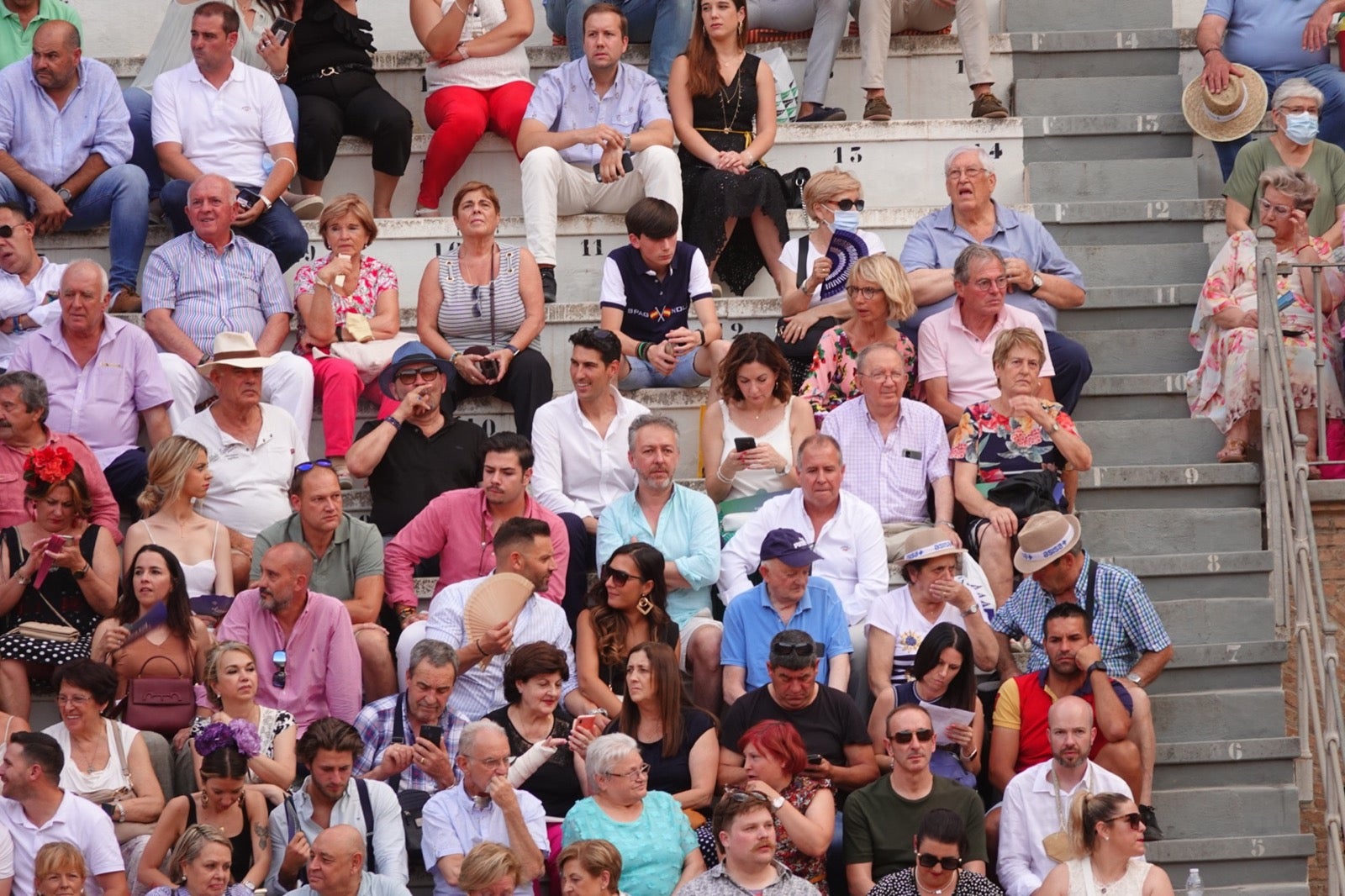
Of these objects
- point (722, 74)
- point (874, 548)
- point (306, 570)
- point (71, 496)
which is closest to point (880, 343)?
point (874, 548)

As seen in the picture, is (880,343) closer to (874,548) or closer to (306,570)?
(874,548)

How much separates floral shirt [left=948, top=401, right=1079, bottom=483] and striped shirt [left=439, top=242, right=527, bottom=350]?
197 centimetres

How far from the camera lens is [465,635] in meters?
8.03

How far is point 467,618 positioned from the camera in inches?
314

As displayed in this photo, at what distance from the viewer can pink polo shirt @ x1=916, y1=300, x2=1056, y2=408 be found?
921cm

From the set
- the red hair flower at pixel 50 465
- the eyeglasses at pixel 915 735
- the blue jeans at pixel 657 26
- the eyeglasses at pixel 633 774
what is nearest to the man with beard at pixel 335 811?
the eyeglasses at pixel 633 774

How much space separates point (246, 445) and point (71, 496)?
80 cm

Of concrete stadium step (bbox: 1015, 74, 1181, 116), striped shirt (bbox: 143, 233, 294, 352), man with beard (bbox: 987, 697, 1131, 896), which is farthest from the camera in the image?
concrete stadium step (bbox: 1015, 74, 1181, 116)

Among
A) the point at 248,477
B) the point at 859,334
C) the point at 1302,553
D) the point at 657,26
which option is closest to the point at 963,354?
the point at 859,334

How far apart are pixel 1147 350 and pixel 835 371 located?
1.41m

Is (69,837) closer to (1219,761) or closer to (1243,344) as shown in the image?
(1219,761)

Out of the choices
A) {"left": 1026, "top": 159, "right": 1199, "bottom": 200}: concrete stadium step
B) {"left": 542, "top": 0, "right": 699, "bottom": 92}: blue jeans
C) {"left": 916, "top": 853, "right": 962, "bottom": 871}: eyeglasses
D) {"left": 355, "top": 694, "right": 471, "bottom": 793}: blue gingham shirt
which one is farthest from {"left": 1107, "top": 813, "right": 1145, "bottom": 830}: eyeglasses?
{"left": 542, "top": 0, "right": 699, "bottom": 92}: blue jeans

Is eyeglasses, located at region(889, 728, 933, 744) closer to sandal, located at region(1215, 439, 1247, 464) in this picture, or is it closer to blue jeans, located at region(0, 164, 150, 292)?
sandal, located at region(1215, 439, 1247, 464)

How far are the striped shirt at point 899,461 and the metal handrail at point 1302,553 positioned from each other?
1.26 meters
